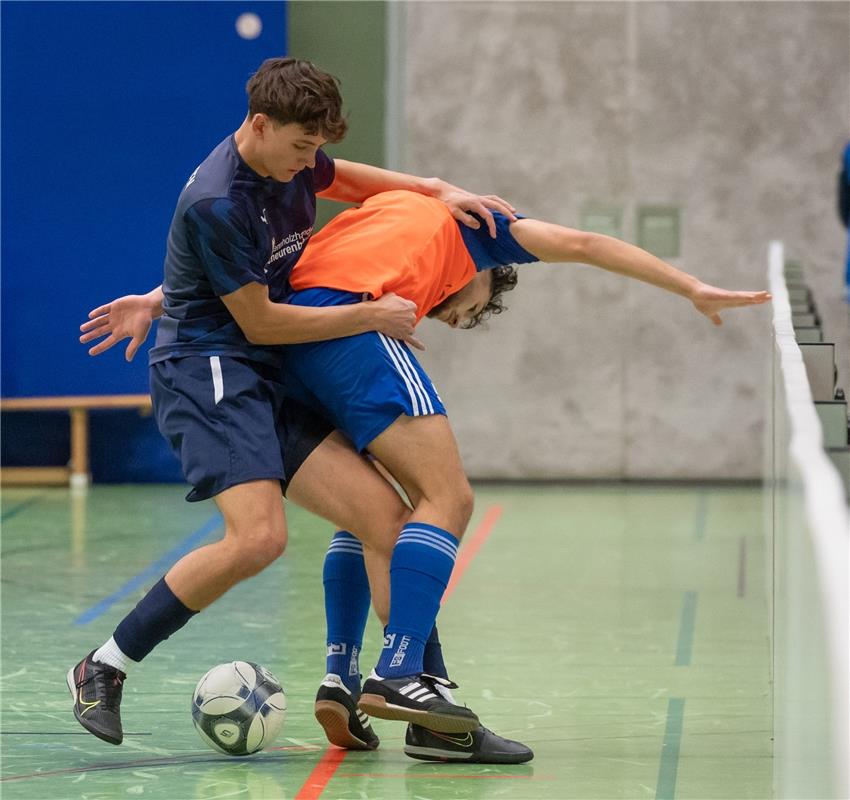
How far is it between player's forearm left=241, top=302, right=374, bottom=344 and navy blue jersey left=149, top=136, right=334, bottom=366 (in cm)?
9

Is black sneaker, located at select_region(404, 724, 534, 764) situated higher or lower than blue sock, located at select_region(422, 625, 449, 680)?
lower

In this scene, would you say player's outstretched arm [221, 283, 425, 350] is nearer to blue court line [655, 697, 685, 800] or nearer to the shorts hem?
the shorts hem

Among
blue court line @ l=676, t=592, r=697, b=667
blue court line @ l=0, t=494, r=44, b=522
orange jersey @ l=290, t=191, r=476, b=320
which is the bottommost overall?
blue court line @ l=0, t=494, r=44, b=522

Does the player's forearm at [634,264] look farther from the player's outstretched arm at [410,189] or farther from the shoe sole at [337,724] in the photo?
the shoe sole at [337,724]

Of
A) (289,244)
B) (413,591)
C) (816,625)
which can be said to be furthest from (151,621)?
(816,625)

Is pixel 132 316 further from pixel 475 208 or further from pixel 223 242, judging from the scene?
pixel 475 208

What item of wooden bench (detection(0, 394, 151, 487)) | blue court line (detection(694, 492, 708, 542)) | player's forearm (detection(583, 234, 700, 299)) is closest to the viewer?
player's forearm (detection(583, 234, 700, 299))

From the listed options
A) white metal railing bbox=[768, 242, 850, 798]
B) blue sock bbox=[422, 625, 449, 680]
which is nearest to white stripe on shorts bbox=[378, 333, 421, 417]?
blue sock bbox=[422, 625, 449, 680]

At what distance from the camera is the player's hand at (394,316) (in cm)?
400

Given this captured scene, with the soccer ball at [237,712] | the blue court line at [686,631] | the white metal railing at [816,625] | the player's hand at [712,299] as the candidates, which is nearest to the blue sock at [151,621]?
the soccer ball at [237,712]

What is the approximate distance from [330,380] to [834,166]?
24.2 ft

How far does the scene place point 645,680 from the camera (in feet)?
16.7

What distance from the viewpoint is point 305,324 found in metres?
3.93

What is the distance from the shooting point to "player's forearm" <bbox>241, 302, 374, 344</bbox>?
390cm
